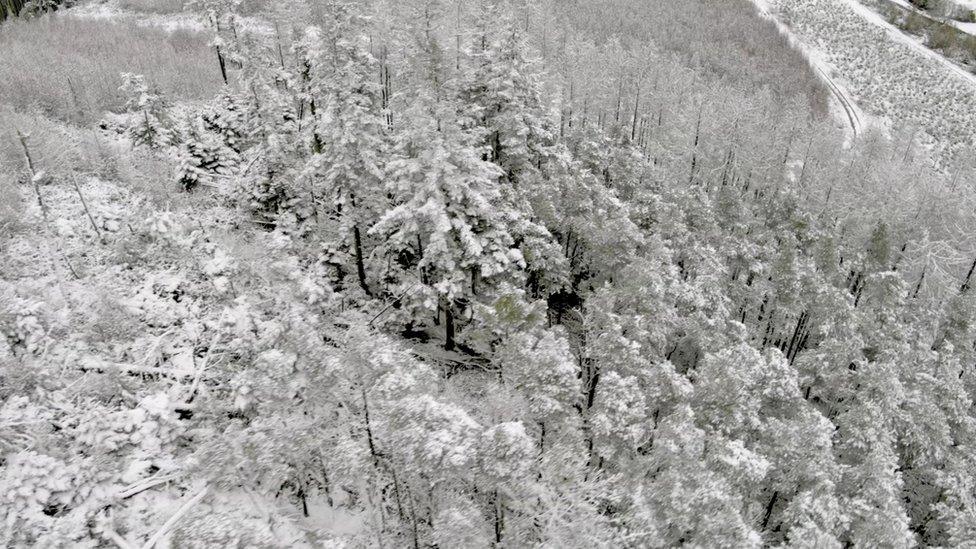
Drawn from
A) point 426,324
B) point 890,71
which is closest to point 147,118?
point 426,324

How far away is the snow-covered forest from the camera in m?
17.2

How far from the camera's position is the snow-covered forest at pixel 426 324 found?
17.2 m

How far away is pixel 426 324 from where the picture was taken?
30.8 metres

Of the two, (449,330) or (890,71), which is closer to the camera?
(449,330)

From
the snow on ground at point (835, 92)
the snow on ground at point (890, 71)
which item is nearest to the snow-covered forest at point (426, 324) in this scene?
the snow on ground at point (835, 92)

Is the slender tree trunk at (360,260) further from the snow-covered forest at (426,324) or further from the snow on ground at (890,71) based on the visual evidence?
the snow on ground at (890,71)

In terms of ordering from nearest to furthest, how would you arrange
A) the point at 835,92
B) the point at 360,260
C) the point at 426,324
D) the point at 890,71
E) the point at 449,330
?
the point at 360,260
the point at 449,330
the point at 426,324
the point at 835,92
the point at 890,71

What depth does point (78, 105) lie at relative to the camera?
1367 inches

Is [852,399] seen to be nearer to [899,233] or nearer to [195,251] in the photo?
[899,233]

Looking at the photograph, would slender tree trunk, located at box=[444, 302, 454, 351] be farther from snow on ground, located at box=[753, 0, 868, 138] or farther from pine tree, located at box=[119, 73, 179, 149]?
snow on ground, located at box=[753, 0, 868, 138]

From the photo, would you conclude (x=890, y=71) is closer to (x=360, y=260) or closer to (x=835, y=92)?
(x=835, y=92)

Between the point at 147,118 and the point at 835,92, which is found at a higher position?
the point at 147,118

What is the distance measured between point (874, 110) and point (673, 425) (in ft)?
312

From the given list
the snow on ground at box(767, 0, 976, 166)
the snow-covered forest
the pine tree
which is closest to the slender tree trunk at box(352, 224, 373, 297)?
the snow-covered forest
